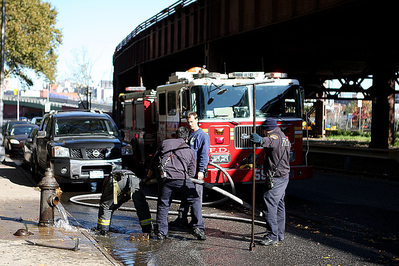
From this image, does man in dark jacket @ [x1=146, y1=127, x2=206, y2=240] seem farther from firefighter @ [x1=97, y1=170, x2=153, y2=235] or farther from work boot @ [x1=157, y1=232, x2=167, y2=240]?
firefighter @ [x1=97, y1=170, x2=153, y2=235]

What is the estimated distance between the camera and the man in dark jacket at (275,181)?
700cm

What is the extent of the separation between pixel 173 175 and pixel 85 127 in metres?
6.99

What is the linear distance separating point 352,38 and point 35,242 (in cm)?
2151

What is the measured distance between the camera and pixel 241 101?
10.7 metres

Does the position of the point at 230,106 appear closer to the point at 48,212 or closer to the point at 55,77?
the point at 48,212

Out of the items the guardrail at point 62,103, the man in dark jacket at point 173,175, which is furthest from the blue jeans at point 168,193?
the guardrail at point 62,103

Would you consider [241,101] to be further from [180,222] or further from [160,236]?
[160,236]

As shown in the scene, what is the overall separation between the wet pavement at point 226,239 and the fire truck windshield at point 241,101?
2.09 m

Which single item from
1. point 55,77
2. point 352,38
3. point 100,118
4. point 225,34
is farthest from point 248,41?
point 55,77

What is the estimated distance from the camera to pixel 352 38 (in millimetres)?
24281

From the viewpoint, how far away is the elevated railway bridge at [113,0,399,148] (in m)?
17.7

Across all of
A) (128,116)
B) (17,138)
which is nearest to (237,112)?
(128,116)

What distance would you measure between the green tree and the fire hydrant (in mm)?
31409

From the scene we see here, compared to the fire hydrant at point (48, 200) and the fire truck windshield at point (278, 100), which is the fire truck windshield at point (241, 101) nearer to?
the fire truck windshield at point (278, 100)
